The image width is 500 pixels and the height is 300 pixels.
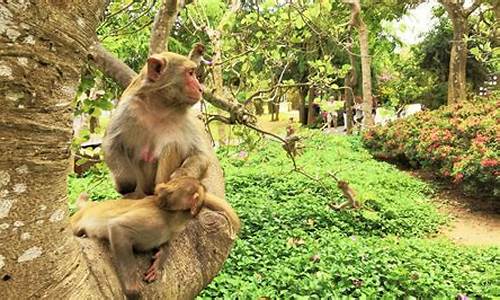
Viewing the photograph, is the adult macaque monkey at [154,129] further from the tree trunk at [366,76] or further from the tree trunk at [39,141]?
the tree trunk at [366,76]

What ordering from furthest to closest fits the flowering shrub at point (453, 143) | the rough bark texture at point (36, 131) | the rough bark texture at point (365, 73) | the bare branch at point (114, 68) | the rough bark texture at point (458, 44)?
the rough bark texture at point (458, 44)
the rough bark texture at point (365, 73)
the flowering shrub at point (453, 143)
the bare branch at point (114, 68)
the rough bark texture at point (36, 131)

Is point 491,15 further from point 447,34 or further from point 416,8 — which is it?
point 447,34

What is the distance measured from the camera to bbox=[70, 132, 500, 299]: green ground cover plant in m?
4.94

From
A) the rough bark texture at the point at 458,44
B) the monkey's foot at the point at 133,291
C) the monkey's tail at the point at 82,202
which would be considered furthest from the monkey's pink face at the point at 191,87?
the rough bark texture at the point at 458,44

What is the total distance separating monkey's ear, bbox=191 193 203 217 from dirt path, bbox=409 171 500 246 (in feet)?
24.4

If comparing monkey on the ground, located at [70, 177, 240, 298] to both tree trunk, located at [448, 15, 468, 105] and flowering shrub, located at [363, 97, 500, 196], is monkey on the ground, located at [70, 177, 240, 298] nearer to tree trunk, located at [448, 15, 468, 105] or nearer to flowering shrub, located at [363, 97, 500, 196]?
flowering shrub, located at [363, 97, 500, 196]

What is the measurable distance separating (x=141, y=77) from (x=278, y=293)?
9.28 feet

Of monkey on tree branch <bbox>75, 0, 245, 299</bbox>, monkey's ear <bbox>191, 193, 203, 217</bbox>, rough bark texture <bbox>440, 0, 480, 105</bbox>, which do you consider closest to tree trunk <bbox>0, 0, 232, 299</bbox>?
monkey's ear <bbox>191, 193, 203, 217</bbox>

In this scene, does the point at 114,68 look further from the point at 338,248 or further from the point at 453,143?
the point at 453,143

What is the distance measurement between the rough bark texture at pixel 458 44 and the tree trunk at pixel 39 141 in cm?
1697

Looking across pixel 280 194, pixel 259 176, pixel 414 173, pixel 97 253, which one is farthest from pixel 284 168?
pixel 97 253

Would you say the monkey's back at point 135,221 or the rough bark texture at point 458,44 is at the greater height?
the rough bark texture at point 458,44

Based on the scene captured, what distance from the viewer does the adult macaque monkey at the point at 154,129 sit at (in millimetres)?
2602

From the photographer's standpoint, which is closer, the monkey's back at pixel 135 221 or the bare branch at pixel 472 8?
the monkey's back at pixel 135 221
